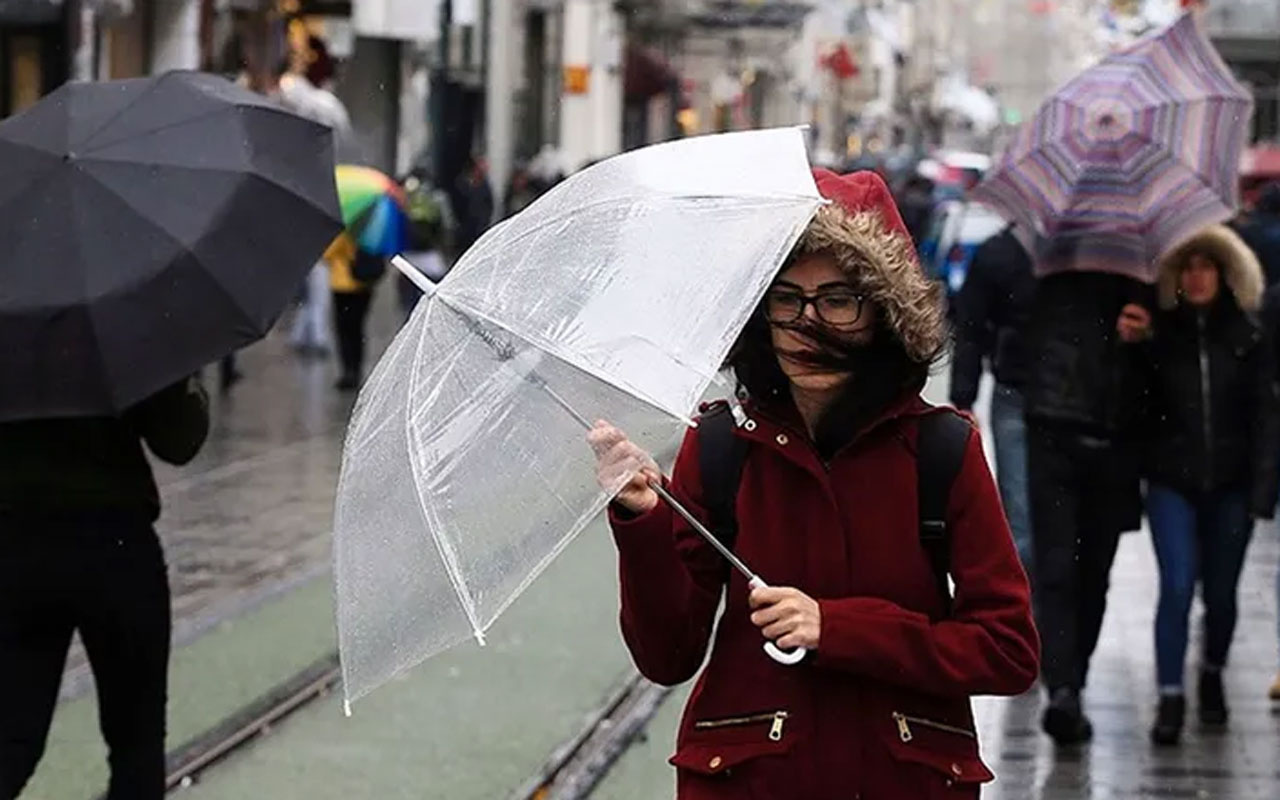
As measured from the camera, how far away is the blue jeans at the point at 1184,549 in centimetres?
959

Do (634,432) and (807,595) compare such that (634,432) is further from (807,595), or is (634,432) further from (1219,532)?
(1219,532)

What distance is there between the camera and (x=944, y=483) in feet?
13.9

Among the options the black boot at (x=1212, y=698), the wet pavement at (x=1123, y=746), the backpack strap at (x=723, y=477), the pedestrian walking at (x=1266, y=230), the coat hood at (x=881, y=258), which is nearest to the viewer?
the coat hood at (x=881, y=258)

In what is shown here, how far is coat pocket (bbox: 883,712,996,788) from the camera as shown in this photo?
419 centimetres

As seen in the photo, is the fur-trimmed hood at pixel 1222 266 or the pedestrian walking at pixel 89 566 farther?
the fur-trimmed hood at pixel 1222 266

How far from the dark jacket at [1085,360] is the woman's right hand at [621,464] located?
17.9 ft

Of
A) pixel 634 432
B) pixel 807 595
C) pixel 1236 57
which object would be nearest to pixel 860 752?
pixel 807 595

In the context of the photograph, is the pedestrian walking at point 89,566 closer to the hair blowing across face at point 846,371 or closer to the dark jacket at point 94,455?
the dark jacket at point 94,455

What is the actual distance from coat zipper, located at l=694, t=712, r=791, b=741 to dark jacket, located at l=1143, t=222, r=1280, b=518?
5478 millimetres

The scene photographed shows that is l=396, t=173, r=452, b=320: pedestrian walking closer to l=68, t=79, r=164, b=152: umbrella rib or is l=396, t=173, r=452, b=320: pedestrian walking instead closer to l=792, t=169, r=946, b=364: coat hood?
l=68, t=79, r=164, b=152: umbrella rib

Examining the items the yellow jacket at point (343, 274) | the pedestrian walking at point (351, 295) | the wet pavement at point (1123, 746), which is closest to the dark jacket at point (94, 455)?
the wet pavement at point (1123, 746)

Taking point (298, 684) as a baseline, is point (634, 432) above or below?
above

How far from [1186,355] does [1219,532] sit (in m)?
0.62

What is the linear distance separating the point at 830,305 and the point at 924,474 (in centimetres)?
29
